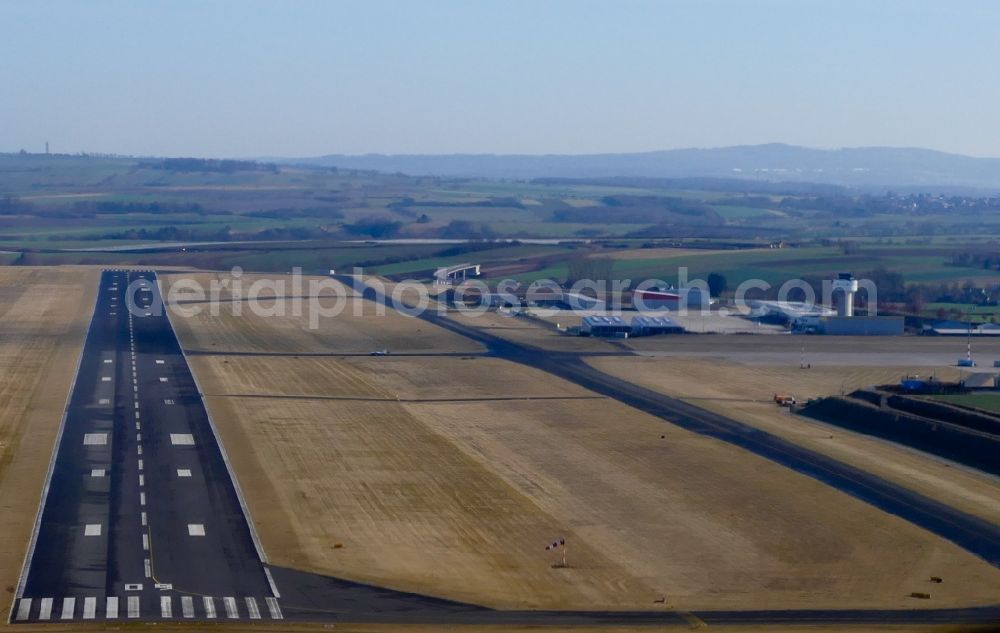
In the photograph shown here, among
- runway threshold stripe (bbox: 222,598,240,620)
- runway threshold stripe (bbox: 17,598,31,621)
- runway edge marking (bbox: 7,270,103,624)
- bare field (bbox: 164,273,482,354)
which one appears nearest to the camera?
runway threshold stripe (bbox: 17,598,31,621)

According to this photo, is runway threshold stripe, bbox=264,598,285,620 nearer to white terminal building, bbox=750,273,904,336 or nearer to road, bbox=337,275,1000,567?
road, bbox=337,275,1000,567

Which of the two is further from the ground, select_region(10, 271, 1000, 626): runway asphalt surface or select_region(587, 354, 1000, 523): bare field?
select_region(10, 271, 1000, 626): runway asphalt surface

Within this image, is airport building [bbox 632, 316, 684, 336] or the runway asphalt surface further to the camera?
airport building [bbox 632, 316, 684, 336]

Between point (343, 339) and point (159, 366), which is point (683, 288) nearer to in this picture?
point (343, 339)

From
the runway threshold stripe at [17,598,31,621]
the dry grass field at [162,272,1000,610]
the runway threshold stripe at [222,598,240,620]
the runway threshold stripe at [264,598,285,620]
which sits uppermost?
the runway threshold stripe at [17,598,31,621]

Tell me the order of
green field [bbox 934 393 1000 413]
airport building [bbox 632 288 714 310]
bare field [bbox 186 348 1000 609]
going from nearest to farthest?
bare field [bbox 186 348 1000 609]
green field [bbox 934 393 1000 413]
airport building [bbox 632 288 714 310]

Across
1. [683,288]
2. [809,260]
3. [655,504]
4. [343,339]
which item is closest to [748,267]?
[809,260]

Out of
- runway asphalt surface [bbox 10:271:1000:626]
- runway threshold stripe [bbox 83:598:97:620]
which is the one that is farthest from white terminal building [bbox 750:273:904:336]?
runway threshold stripe [bbox 83:598:97:620]
